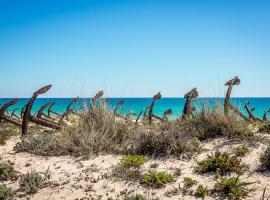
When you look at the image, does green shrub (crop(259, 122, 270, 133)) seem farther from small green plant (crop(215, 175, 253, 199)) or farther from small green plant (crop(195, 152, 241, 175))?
small green plant (crop(215, 175, 253, 199))

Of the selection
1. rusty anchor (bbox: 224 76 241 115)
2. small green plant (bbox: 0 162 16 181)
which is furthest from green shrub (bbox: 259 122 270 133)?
small green plant (bbox: 0 162 16 181)

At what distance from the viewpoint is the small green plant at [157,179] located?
183 inches

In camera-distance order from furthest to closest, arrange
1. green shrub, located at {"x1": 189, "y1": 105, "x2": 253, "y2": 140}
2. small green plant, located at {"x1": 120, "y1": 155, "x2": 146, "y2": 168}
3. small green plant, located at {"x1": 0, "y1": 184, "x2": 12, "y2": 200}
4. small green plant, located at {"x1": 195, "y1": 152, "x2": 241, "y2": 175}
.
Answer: green shrub, located at {"x1": 189, "y1": 105, "x2": 253, "y2": 140} < small green plant, located at {"x1": 120, "y1": 155, "x2": 146, "y2": 168} < small green plant, located at {"x1": 195, "y1": 152, "x2": 241, "y2": 175} < small green plant, located at {"x1": 0, "y1": 184, "x2": 12, "y2": 200}

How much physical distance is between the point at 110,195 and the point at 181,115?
12.9 ft

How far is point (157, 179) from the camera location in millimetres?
4672

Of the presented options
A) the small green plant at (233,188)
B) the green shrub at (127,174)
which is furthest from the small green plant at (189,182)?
the green shrub at (127,174)

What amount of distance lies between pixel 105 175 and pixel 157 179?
1.00 metres

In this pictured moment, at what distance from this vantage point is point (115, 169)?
5316mm

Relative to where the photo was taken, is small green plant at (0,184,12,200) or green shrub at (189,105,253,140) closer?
small green plant at (0,184,12,200)

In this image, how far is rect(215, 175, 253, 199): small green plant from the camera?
4.05 m

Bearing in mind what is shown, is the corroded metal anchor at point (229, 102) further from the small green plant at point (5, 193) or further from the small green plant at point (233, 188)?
the small green plant at point (5, 193)

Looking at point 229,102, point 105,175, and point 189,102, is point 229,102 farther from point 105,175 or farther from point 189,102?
point 105,175

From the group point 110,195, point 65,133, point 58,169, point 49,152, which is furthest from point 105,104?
point 110,195

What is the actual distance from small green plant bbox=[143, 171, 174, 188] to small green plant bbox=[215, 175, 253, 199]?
2.58 ft
